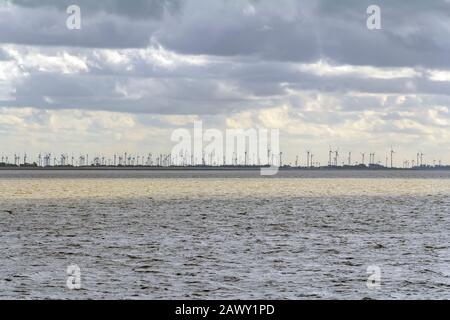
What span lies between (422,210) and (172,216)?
122ft

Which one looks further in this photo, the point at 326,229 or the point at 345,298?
the point at 326,229

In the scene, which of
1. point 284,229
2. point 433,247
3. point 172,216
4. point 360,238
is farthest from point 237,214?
point 433,247

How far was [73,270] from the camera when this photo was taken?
43906 mm

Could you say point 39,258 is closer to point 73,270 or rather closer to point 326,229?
point 73,270

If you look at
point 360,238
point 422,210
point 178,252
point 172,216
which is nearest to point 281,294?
point 178,252

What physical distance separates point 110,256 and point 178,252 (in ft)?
16.0

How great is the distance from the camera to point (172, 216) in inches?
3652

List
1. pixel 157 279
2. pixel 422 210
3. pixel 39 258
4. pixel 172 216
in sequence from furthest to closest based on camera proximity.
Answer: pixel 422 210 → pixel 172 216 → pixel 39 258 → pixel 157 279

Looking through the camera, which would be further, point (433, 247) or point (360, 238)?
point (360, 238)

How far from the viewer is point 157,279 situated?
42.1 metres
